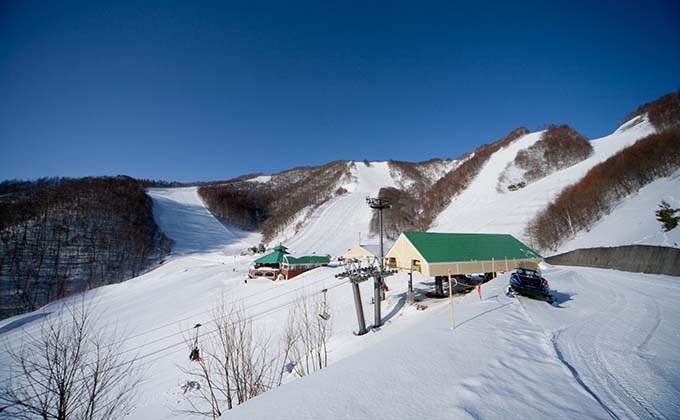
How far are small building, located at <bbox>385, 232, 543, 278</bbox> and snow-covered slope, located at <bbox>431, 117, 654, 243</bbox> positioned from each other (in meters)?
27.7

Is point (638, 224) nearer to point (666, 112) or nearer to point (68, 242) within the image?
point (666, 112)

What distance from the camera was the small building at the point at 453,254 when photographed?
1734 cm

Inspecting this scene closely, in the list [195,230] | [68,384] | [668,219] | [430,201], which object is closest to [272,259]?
[68,384]

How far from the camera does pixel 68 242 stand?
62.7 metres

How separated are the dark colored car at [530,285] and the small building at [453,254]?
3.46 meters

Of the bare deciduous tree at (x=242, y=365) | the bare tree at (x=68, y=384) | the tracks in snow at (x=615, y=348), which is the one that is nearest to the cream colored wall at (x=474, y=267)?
the tracks in snow at (x=615, y=348)

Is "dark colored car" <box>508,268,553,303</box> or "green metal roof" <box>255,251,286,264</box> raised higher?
"dark colored car" <box>508,268,553,303</box>

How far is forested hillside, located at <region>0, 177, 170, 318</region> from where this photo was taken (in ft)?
170

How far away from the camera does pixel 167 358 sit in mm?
17734

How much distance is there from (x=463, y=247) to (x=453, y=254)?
1.83 m

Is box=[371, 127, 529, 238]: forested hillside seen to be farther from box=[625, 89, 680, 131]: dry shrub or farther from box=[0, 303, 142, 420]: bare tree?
box=[0, 303, 142, 420]: bare tree

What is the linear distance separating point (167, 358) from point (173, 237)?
75983 mm

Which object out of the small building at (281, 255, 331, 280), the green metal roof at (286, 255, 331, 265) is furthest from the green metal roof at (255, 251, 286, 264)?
the green metal roof at (286, 255, 331, 265)

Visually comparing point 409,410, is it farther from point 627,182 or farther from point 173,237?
point 173,237
